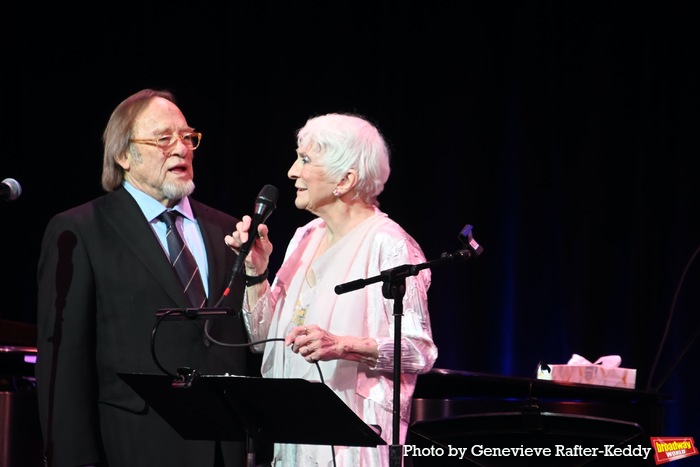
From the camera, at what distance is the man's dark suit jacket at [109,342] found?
9.50 feet

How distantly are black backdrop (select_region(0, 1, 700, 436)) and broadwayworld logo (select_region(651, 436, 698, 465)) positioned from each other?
4.92 ft

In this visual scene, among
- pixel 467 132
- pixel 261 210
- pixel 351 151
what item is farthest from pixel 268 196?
pixel 467 132

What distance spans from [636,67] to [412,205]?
133cm

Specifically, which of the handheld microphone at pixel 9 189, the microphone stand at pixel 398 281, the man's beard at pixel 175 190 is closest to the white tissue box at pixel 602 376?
the microphone stand at pixel 398 281

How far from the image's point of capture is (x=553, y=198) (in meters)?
4.99

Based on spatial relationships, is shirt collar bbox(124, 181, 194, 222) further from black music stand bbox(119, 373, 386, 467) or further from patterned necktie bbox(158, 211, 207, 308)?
black music stand bbox(119, 373, 386, 467)

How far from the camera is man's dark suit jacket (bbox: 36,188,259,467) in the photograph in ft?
9.50

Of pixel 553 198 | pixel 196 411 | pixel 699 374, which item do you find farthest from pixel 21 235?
pixel 699 374

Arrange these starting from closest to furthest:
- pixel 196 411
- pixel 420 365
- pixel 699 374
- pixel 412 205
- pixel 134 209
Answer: pixel 196 411 < pixel 420 365 < pixel 134 209 < pixel 699 374 < pixel 412 205

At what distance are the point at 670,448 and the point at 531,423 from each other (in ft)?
1.81

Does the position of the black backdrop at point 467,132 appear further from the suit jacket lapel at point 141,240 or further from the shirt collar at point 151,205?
the suit jacket lapel at point 141,240

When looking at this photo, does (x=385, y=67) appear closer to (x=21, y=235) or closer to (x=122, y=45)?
(x=122, y=45)

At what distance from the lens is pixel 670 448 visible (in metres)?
3.17

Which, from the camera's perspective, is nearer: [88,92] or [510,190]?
[510,190]
